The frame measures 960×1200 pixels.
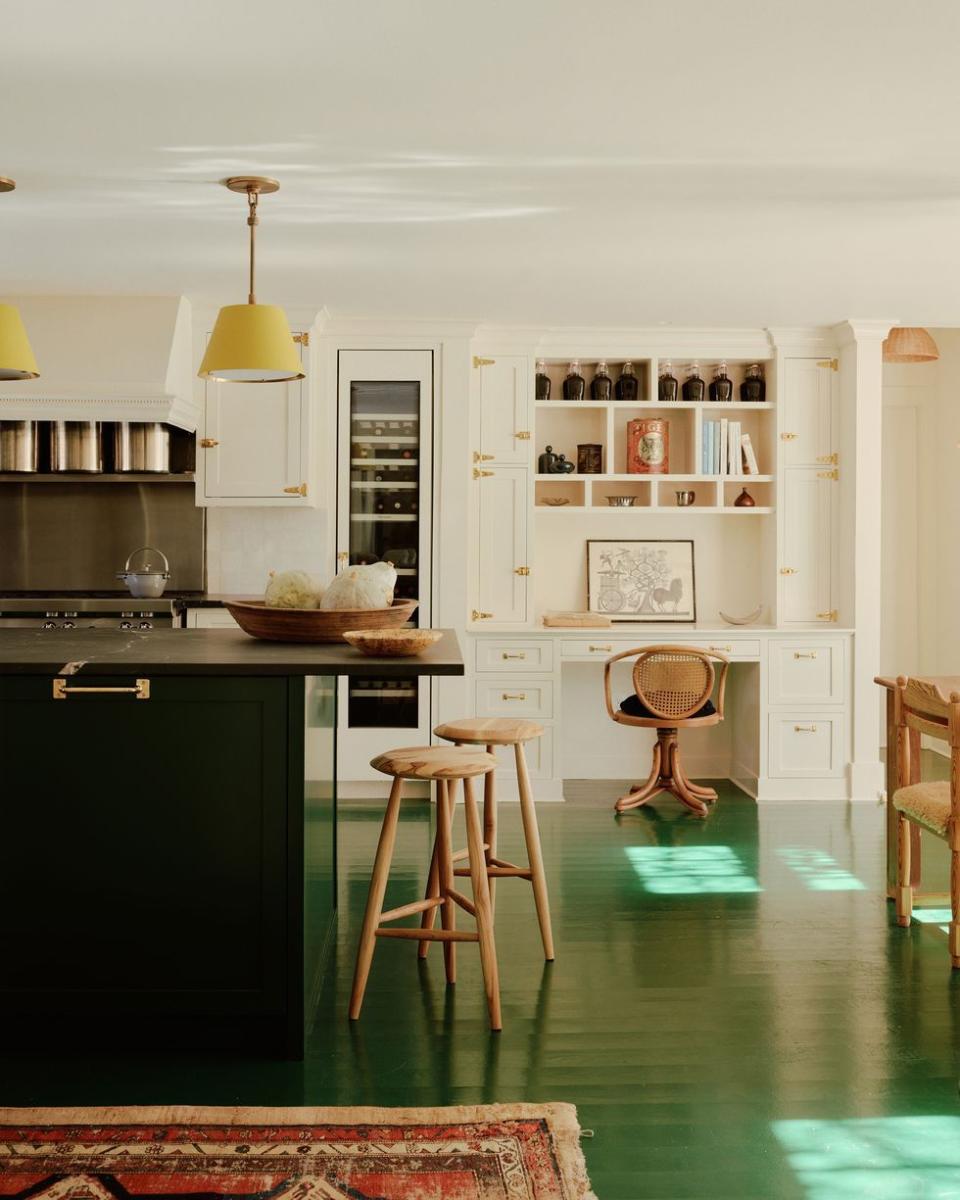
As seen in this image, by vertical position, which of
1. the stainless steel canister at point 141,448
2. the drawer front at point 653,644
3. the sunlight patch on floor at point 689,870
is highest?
the stainless steel canister at point 141,448

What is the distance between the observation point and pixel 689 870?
483 cm

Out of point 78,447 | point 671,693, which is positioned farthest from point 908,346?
point 78,447

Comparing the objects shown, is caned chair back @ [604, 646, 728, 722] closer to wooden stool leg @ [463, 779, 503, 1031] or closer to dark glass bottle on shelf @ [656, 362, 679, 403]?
dark glass bottle on shelf @ [656, 362, 679, 403]

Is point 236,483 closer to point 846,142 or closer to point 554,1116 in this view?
point 846,142

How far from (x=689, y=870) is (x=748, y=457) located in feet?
8.58

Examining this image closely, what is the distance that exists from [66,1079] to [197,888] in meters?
0.53

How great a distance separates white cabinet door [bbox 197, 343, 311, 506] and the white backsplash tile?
0.93 feet

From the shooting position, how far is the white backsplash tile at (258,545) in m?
6.35

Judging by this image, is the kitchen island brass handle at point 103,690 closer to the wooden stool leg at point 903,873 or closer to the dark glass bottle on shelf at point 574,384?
the wooden stool leg at point 903,873

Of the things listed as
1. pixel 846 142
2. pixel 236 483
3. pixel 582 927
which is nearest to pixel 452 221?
pixel 846 142

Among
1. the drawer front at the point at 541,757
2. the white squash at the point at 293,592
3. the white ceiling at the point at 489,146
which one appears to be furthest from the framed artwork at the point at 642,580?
the white squash at the point at 293,592

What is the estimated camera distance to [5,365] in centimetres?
348

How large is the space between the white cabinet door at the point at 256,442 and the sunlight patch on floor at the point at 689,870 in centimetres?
252

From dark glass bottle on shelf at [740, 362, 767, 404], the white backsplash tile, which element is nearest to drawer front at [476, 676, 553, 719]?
the white backsplash tile
